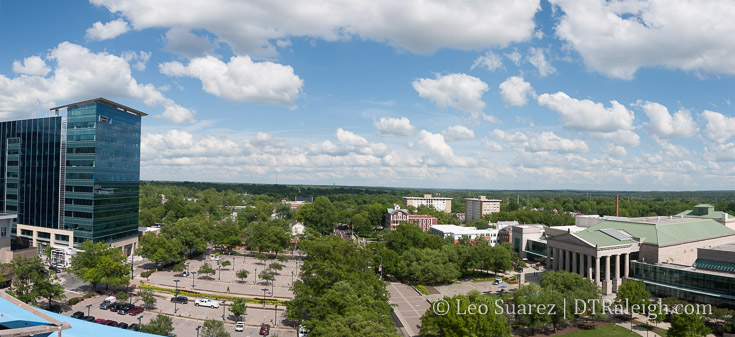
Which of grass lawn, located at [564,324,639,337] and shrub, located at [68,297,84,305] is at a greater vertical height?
shrub, located at [68,297,84,305]

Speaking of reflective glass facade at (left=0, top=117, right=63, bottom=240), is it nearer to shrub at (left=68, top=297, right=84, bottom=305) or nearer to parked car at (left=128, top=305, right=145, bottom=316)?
shrub at (left=68, top=297, right=84, bottom=305)

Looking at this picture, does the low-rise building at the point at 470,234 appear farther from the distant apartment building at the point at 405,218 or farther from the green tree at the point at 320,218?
the green tree at the point at 320,218

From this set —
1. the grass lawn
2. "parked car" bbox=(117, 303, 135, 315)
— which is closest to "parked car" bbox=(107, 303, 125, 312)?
"parked car" bbox=(117, 303, 135, 315)

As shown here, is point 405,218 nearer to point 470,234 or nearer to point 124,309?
point 470,234

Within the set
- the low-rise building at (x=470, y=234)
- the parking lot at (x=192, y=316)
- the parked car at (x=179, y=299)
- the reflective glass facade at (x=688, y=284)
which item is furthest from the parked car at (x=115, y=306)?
the low-rise building at (x=470, y=234)

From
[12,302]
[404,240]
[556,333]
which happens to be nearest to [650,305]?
[556,333]
